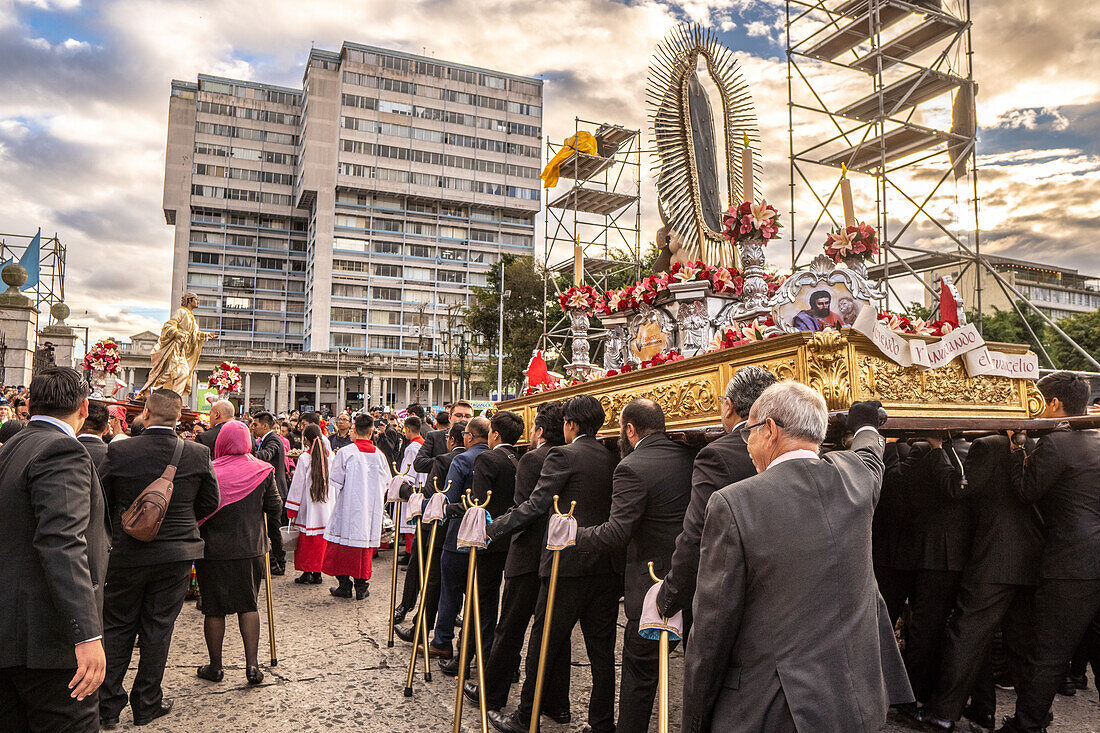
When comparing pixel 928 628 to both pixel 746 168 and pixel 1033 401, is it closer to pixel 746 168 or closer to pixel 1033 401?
pixel 1033 401

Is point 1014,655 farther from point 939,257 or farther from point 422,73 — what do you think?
point 422,73

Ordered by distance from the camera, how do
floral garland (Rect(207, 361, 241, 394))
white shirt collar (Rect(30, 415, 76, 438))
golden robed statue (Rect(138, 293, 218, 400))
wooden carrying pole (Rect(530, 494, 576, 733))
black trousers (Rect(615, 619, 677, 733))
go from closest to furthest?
white shirt collar (Rect(30, 415, 76, 438)), black trousers (Rect(615, 619, 677, 733)), wooden carrying pole (Rect(530, 494, 576, 733)), golden robed statue (Rect(138, 293, 218, 400)), floral garland (Rect(207, 361, 241, 394))

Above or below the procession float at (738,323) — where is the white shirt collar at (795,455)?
below

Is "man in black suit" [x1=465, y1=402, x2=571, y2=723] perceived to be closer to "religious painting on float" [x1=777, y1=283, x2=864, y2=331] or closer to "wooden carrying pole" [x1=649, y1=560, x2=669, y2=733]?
"wooden carrying pole" [x1=649, y1=560, x2=669, y2=733]

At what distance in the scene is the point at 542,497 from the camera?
15.3ft

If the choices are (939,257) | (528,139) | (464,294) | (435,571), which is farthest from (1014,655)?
(528,139)

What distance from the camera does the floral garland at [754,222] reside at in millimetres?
7633

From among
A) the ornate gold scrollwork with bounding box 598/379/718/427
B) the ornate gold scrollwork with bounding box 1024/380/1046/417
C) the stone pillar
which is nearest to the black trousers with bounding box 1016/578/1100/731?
the ornate gold scrollwork with bounding box 1024/380/1046/417

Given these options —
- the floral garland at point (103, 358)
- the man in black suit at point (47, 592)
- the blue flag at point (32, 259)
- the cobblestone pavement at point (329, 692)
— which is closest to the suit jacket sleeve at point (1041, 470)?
the cobblestone pavement at point (329, 692)

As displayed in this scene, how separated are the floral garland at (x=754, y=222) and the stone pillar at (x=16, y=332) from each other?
1396cm

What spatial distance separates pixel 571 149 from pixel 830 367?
19356 millimetres

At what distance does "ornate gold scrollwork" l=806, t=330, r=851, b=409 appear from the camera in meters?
4.50

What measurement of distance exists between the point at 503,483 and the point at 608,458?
129 cm

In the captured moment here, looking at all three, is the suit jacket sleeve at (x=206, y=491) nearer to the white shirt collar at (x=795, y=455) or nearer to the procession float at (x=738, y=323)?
the procession float at (x=738, y=323)
